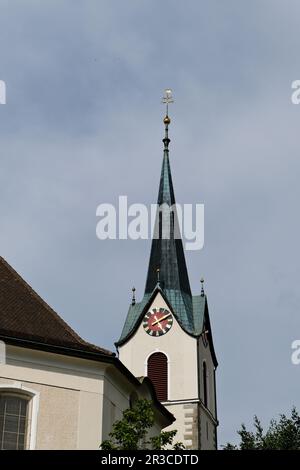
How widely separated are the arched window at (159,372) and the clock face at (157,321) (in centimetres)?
148

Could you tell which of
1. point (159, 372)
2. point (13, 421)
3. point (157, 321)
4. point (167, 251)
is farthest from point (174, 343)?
point (13, 421)

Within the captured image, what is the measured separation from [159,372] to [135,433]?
28136mm

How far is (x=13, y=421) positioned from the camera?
2075 centimetres

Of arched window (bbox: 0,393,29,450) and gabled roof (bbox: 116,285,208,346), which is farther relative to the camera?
gabled roof (bbox: 116,285,208,346)

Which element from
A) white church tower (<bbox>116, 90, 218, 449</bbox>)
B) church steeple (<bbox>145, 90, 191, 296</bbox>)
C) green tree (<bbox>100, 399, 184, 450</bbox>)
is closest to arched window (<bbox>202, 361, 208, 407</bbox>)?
white church tower (<bbox>116, 90, 218, 449</bbox>)

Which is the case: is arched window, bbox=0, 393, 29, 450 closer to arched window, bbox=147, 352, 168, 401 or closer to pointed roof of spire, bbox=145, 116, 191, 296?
arched window, bbox=147, 352, 168, 401

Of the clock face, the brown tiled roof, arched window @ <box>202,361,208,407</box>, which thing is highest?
the clock face

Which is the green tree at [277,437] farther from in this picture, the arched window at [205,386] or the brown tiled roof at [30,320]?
the brown tiled roof at [30,320]

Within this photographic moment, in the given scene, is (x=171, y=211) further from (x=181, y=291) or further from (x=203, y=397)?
(x=203, y=397)

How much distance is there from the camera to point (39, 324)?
22.5m

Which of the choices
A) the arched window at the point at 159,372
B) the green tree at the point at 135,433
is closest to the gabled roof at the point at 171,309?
the arched window at the point at 159,372

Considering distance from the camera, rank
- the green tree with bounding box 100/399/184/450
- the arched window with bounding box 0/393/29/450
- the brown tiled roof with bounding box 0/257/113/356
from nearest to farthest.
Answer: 1. the green tree with bounding box 100/399/184/450
2. the arched window with bounding box 0/393/29/450
3. the brown tiled roof with bounding box 0/257/113/356

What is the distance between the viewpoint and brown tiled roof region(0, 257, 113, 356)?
853 inches
